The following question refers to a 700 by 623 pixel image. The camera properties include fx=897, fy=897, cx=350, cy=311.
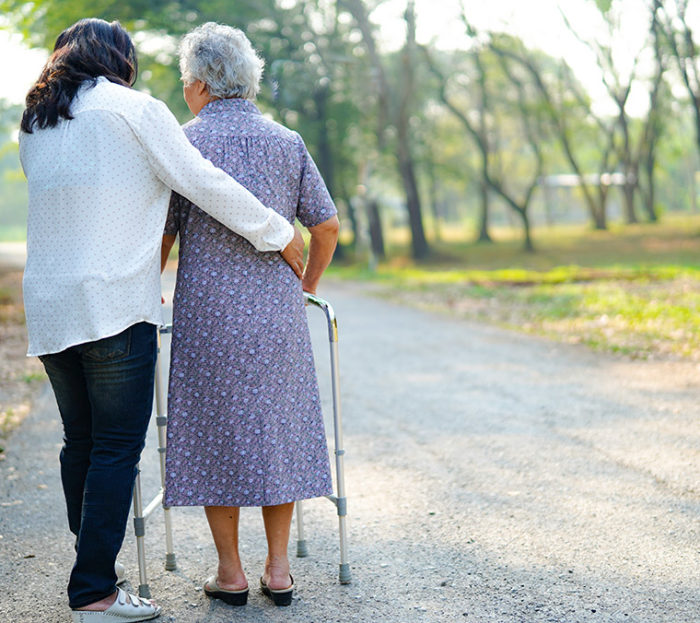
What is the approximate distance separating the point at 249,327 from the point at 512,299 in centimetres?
1105

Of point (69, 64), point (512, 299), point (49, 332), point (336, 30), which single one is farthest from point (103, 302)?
point (336, 30)

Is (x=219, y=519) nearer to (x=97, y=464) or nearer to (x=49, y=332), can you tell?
(x=97, y=464)

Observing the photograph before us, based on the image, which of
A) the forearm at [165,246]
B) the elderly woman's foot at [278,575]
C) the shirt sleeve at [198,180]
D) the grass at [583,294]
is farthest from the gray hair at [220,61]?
the grass at [583,294]

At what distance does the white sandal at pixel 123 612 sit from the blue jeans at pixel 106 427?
0.04 m

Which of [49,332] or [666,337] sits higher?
[49,332]

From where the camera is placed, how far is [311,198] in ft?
10.2

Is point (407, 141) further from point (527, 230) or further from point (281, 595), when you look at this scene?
point (281, 595)

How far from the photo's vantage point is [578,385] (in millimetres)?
6930

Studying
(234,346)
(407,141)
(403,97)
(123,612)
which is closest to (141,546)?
(123,612)

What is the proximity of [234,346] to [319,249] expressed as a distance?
494mm

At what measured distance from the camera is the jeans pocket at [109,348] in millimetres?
2699

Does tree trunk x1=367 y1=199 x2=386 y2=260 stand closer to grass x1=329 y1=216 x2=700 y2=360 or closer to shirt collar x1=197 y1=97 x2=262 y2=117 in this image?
grass x1=329 y1=216 x2=700 y2=360

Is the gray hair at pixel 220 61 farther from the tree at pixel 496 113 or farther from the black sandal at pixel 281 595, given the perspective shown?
the tree at pixel 496 113

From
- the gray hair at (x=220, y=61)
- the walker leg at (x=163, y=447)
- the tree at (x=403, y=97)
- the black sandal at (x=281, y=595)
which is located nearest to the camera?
the gray hair at (x=220, y=61)
